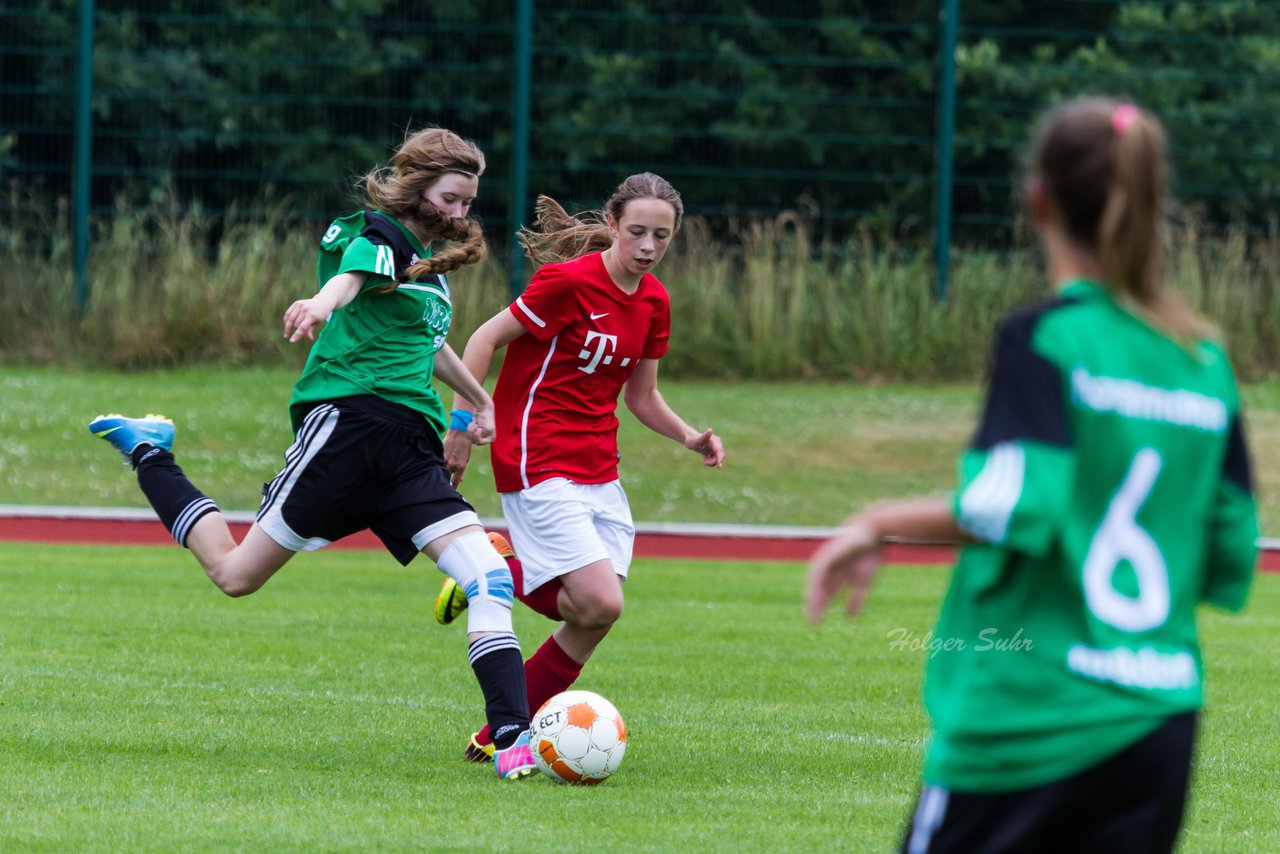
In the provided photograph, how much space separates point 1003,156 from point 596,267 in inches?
676

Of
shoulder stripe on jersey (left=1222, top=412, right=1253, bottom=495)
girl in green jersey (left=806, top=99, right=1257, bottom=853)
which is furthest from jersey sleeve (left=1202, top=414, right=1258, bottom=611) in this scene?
girl in green jersey (left=806, top=99, right=1257, bottom=853)

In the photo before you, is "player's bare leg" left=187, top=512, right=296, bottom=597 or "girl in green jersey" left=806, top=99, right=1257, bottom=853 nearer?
"girl in green jersey" left=806, top=99, right=1257, bottom=853

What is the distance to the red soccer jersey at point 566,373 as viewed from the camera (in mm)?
6508

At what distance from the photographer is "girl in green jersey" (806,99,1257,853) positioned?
2.71m

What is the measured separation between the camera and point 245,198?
2173 centimetres

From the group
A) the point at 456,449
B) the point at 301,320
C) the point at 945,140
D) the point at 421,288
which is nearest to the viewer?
the point at 301,320

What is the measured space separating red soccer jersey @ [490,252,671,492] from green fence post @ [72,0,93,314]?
13.9 meters

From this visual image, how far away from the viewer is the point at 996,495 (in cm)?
266

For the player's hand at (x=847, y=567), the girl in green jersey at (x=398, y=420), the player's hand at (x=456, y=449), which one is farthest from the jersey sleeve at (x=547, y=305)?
the player's hand at (x=847, y=567)

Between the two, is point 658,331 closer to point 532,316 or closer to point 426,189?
point 532,316

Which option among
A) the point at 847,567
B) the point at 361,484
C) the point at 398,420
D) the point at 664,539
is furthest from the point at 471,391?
the point at 664,539

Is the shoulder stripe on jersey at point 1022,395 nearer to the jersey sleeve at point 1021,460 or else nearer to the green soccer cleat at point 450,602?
the jersey sleeve at point 1021,460

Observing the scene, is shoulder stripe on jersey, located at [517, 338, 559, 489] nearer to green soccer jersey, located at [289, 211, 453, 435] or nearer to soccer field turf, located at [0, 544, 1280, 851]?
green soccer jersey, located at [289, 211, 453, 435]

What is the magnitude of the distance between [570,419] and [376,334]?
0.80 metres
